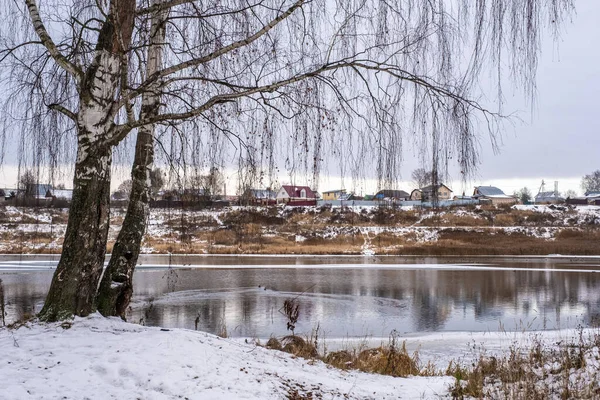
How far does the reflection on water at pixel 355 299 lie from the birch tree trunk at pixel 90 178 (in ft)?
21.6

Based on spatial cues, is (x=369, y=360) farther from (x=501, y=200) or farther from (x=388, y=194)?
(x=501, y=200)

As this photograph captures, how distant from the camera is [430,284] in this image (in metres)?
21.0

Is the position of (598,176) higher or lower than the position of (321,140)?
higher

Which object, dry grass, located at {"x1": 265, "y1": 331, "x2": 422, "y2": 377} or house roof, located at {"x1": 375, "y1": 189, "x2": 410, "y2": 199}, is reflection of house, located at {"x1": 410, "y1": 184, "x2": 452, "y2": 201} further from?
dry grass, located at {"x1": 265, "y1": 331, "x2": 422, "y2": 377}

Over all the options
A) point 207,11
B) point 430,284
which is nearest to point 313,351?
point 207,11

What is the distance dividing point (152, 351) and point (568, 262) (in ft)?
107

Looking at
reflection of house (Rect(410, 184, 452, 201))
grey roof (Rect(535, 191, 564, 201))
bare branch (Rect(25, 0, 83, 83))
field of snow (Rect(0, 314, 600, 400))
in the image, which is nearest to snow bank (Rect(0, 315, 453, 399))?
field of snow (Rect(0, 314, 600, 400))

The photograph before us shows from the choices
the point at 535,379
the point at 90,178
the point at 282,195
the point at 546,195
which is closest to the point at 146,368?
the point at 90,178

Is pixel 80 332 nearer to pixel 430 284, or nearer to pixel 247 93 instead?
pixel 247 93

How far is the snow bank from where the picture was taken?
3.78 meters

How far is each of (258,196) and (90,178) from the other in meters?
1.79

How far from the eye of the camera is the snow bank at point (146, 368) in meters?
3.78

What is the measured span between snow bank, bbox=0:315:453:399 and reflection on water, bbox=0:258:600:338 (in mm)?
6163

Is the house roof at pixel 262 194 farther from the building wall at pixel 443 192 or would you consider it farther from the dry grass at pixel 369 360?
the dry grass at pixel 369 360
